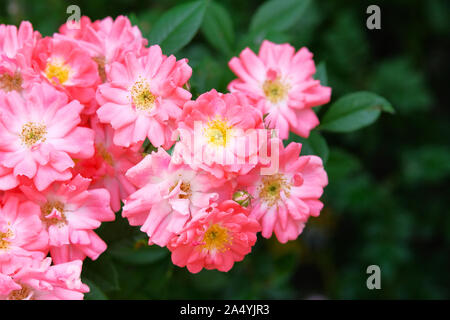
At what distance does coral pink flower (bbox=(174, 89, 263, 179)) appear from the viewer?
1054 millimetres

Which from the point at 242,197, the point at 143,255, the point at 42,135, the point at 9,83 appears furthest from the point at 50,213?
the point at 143,255

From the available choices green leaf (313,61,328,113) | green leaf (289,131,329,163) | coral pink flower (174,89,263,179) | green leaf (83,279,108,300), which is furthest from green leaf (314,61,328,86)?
green leaf (83,279,108,300)

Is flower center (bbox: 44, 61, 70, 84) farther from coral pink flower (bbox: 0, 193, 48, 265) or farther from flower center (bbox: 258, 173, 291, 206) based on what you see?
flower center (bbox: 258, 173, 291, 206)

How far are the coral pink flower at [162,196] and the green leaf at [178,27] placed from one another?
40cm

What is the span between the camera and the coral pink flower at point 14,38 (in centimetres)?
118

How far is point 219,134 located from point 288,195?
7.3 inches

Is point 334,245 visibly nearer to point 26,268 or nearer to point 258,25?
point 258,25

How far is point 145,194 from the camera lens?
1062 mm

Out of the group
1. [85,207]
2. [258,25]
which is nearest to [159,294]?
[85,207]

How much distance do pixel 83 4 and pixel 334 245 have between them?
4.62ft

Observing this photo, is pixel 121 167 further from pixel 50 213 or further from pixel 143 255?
pixel 143 255

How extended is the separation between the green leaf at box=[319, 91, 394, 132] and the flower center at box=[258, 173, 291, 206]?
0.35 metres

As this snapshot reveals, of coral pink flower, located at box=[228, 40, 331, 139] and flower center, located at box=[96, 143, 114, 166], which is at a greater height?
coral pink flower, located at box=[228, 40, 331, 139]

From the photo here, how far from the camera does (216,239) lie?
3.56 feet
